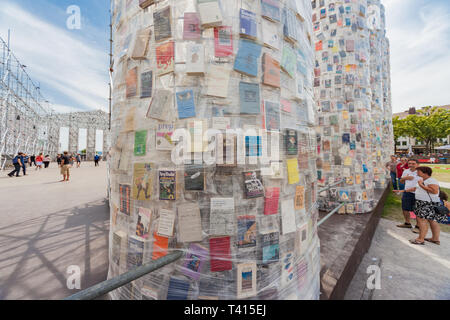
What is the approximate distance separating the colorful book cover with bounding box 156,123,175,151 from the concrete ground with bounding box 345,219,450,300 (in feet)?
8.60

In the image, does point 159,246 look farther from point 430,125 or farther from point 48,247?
point 430,125

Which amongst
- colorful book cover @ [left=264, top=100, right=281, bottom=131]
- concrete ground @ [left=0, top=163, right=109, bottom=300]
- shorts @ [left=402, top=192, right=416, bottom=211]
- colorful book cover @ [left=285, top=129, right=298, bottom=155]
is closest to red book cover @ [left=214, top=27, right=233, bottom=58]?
colorful book cover @ [left=264, top=100, right=281, bottom=131]

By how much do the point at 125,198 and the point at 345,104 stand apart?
4702 mm

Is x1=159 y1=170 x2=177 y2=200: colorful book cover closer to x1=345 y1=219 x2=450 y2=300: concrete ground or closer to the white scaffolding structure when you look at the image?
x1=345 y1=219 x2=450 y2=300: concrete ground

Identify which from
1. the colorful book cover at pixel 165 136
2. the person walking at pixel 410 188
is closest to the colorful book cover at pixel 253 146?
A: the colorful book cover at pixel 165 136

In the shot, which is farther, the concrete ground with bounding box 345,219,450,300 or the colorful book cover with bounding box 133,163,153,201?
the concrete ground with bounding box 345,219,450,300

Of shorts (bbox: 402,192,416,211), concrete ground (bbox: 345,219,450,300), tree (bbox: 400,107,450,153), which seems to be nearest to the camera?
concrete ground (bbox: 345,219,450,300)

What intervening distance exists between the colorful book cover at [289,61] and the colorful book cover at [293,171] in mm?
533

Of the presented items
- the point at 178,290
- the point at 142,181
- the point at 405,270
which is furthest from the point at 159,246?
the point at 405,270

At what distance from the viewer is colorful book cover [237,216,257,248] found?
979 millimetres

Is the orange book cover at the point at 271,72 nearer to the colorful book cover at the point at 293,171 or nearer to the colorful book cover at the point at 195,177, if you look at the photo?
the colorful book cover at the point at 293,171

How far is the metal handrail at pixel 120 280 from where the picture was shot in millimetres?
633

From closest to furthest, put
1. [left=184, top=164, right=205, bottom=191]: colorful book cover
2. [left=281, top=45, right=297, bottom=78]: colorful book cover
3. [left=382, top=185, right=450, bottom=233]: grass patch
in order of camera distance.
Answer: [left=184, top=164, right=205, bottom=191]: colorful book cover → [left=281, top=45, right=297, bottom=78]: colorful book cover → [left=382, top=185, right=450, bottom=233]: grass patch

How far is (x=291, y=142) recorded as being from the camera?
1.15 metres
